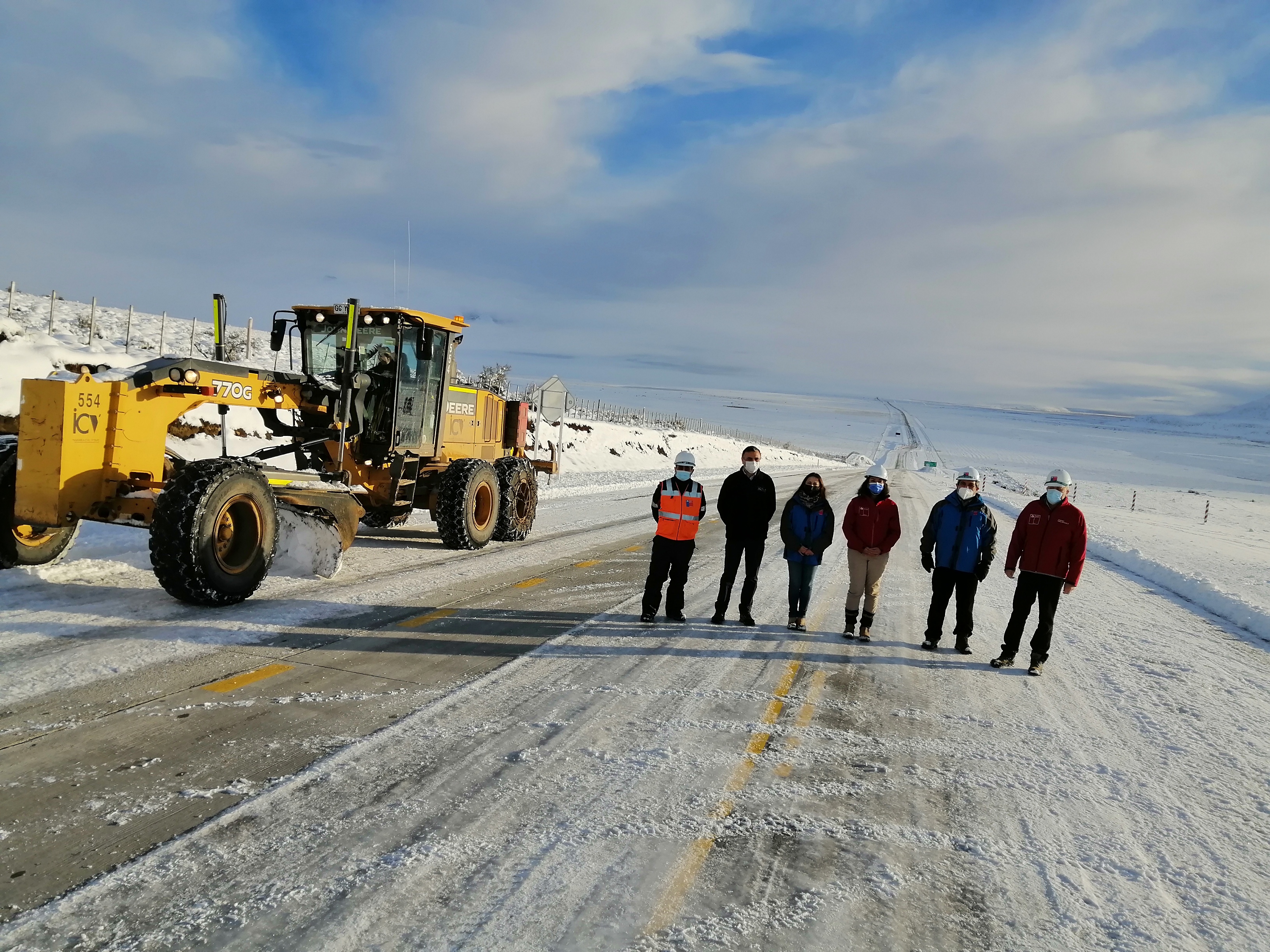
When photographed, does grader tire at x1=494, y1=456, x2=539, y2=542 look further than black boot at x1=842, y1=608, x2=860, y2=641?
Yes

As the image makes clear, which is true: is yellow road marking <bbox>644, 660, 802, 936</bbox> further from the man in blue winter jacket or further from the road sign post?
the road sign post

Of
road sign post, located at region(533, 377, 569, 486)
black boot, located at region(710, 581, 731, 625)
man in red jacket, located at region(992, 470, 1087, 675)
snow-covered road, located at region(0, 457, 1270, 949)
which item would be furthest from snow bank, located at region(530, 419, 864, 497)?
snow-covered road, located at region(0, 457, 1270, 949)

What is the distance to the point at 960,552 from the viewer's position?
7.46 metres

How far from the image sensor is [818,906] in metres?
3.14

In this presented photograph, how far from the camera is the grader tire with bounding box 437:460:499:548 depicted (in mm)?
10445

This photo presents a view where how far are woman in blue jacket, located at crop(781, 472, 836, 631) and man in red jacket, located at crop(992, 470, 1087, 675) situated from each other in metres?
1.71

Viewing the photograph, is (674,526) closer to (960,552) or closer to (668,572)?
(668,572)

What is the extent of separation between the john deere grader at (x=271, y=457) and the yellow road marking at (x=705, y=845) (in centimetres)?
477

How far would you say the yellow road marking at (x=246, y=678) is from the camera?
502 cm

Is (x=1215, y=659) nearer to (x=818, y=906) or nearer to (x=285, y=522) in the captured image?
(x=818, y=906)

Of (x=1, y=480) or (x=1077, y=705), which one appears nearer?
(x=1077, y=705)

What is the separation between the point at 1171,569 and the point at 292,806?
1414 centimetres

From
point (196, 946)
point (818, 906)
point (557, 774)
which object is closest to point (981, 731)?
point (818, 906)

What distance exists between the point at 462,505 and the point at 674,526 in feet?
12.9
